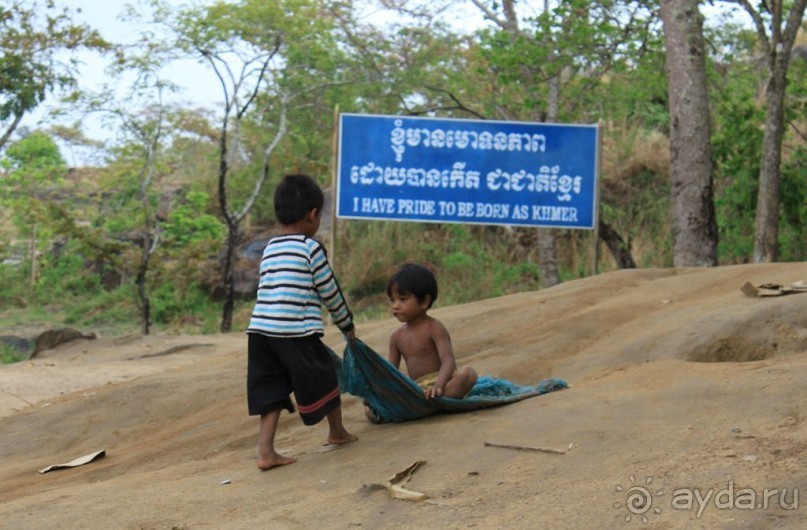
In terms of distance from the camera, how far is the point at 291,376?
4.67m

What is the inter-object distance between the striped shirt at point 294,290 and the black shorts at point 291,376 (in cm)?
6

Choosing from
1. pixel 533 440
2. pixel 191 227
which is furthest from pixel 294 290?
pixel 191 227

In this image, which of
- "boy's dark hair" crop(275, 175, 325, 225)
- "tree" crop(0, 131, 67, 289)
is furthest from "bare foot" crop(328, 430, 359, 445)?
"tree" crop(0, 131, 67, 289)

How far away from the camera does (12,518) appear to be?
4289mm

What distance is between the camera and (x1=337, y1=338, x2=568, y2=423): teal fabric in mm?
4777

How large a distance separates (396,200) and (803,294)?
5210mm

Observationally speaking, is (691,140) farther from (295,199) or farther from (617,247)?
(295,199)

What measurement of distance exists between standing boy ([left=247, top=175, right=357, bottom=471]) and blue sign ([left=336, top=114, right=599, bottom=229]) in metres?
5.35

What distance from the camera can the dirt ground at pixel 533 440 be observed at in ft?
11.1

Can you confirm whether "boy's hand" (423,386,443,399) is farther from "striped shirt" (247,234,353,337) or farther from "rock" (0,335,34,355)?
"rock" (0,335,34,355)

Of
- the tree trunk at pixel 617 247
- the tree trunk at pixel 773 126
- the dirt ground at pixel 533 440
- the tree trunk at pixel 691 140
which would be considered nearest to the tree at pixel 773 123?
the tree trunk at pixel 773 126

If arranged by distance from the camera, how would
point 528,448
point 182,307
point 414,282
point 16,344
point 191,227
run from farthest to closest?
point 182,307, point 191,227, point 16,344, point 414,282, point 528,448

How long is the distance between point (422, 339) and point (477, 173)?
5396 millimetres

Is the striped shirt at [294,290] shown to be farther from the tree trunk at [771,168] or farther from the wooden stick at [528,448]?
the tree trunk at [771,168]
